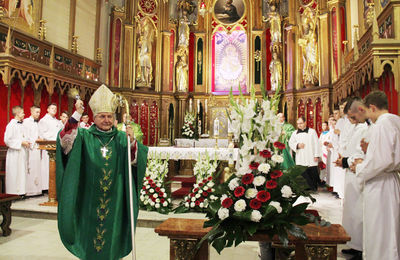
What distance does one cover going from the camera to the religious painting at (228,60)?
13.2 m

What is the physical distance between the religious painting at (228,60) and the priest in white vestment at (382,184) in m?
10.3

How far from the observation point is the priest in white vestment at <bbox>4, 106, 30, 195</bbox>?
6703mm

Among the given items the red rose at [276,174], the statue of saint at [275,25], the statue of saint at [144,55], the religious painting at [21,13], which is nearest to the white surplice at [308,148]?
the statue of saint at [275,25]

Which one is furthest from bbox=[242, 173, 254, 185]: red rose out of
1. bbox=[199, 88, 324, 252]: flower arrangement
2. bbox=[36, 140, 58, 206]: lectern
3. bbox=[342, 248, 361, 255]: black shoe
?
bbox=[36, 140, 58, 206]: lectern

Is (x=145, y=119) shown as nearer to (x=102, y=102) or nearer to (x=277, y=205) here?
(x=102, y=102)

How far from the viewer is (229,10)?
1339 cm

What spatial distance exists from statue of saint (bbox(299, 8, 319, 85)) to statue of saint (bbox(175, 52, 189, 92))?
14.9ft

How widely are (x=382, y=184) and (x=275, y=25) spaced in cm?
1031

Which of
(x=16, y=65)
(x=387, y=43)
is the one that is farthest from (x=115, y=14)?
(x=387, y=43)

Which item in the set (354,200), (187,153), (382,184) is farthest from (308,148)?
(382,184)

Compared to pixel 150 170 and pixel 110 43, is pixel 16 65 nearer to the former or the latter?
pixel 150 170

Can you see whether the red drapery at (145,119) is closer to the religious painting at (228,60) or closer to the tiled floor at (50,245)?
the religious painting at (228,60)

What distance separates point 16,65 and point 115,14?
19.7 ft

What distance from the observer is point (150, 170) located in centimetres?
605
